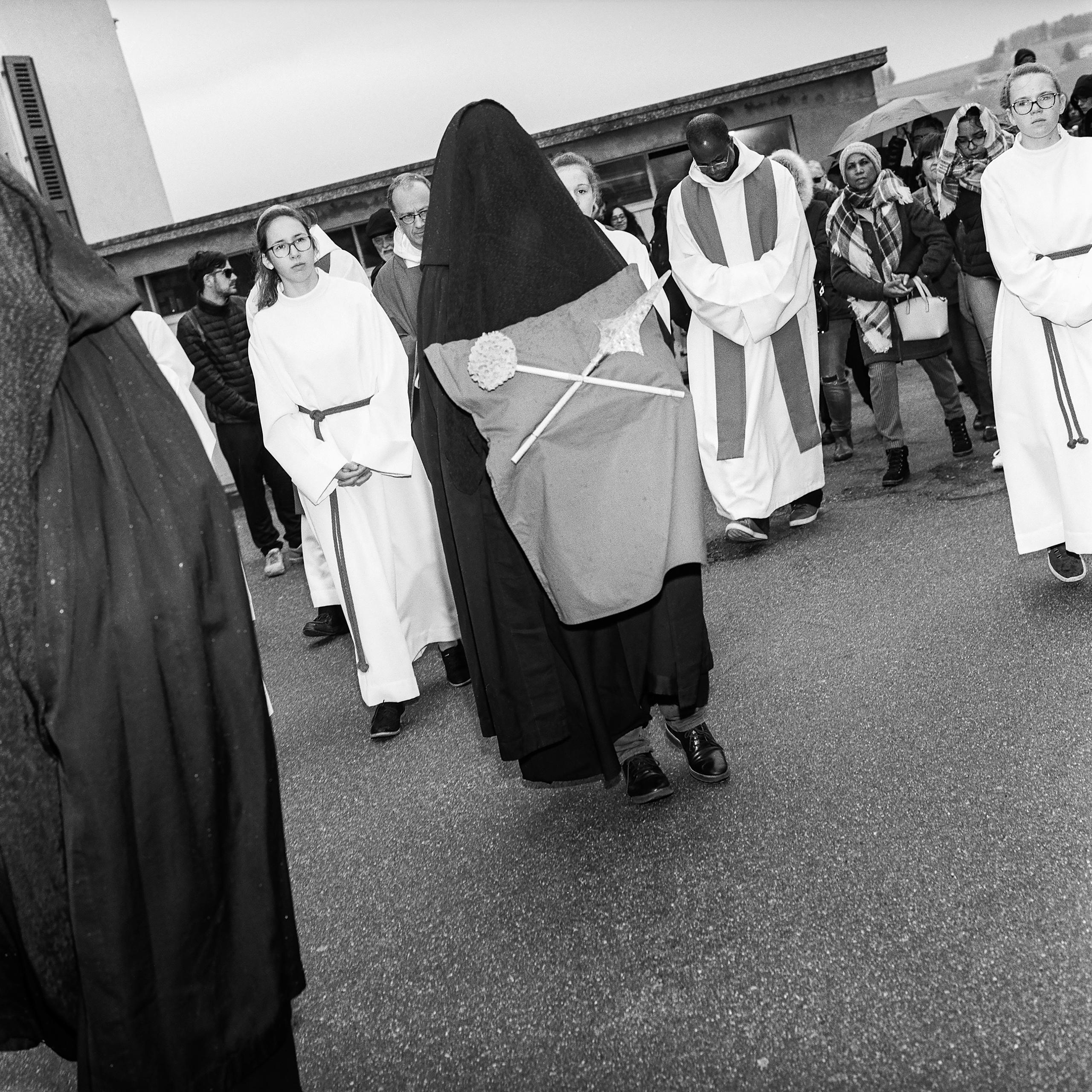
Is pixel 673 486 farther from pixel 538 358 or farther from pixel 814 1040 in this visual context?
pixel 814 1040

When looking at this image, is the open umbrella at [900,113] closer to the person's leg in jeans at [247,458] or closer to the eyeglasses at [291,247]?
the person's leg in jeans at [247,458]

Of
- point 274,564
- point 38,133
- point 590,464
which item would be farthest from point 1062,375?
point 38,133

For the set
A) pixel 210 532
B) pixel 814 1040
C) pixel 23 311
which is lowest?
pixel 814 1040

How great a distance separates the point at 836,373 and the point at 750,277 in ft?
8.58

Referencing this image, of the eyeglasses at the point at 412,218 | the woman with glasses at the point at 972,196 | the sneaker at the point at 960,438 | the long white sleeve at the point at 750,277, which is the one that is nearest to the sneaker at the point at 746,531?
the long white sleeve at the point at 750,277

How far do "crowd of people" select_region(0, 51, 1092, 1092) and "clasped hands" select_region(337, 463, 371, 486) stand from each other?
0.5 inches

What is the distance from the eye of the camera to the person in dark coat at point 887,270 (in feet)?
26.6

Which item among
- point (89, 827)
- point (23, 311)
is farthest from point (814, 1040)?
point (23, 311)

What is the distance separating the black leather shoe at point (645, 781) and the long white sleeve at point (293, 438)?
2.11 m

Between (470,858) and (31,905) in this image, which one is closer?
(31,905)

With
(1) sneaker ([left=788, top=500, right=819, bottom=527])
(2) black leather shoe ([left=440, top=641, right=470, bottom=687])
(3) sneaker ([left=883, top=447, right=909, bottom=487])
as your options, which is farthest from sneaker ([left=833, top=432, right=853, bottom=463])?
(2) black leather shoe ([left=440, top=641, right=470, bottom=687])

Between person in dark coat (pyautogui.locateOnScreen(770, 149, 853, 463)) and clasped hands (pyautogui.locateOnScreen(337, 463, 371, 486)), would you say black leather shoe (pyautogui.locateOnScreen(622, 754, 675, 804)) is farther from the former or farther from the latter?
person in dark coat (pyautogui.locateOnScreen(770, 149, 853, 463))

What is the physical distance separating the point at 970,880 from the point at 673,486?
4.41 feet

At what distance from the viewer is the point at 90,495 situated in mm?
2516
